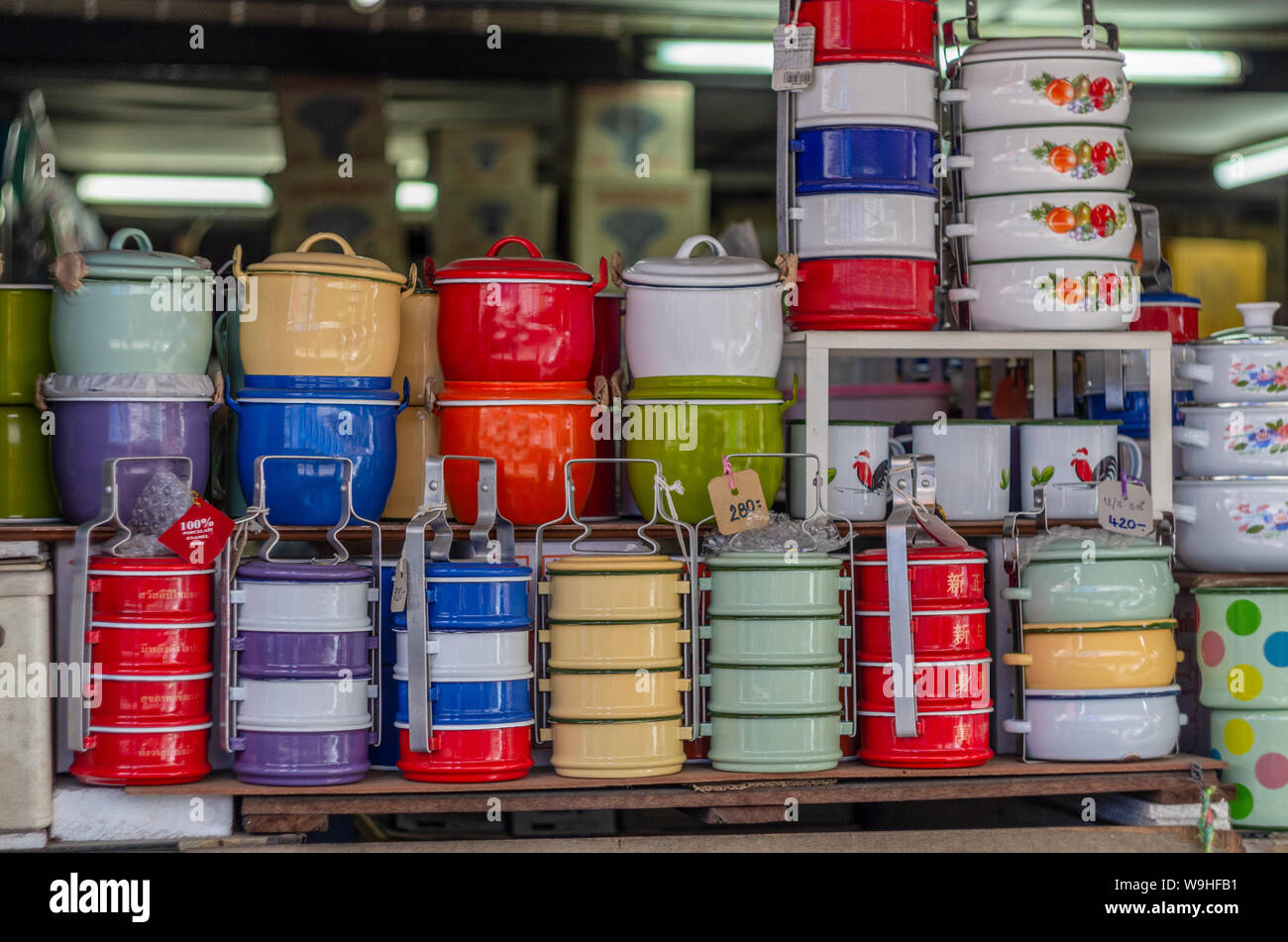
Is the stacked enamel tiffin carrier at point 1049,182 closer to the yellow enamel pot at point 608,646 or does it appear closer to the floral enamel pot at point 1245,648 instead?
the floral enamel pot at point 1245,648

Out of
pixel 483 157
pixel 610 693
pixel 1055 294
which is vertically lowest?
pixel 610 693

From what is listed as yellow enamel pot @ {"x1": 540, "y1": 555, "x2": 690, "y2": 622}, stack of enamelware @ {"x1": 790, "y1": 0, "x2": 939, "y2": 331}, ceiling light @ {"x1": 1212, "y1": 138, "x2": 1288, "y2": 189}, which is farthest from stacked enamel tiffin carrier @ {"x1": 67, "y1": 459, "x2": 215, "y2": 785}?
ceiling light @ {"x1": 1212, "y1": 138, "x2": 1288, "y2": 189}

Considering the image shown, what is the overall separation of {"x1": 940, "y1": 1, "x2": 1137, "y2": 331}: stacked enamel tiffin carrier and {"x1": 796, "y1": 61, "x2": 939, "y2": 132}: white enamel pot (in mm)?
124

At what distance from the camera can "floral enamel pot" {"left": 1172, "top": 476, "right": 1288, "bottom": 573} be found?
11.5 feet

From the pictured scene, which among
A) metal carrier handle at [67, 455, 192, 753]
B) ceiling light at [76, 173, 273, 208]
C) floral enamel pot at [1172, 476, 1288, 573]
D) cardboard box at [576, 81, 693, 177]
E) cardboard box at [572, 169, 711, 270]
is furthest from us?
ceiling light at [76, 173, 273, 208]

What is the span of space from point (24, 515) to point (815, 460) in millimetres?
1812

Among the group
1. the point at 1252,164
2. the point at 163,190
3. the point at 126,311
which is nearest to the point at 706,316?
the point at 126,311

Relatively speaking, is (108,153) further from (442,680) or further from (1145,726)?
(1145,726)

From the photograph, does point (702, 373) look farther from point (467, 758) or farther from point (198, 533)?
point (198, 533)

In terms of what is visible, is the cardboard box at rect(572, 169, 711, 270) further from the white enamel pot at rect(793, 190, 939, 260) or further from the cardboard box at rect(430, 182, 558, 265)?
the white enamel pot at rect(793, 190, 939, 260)

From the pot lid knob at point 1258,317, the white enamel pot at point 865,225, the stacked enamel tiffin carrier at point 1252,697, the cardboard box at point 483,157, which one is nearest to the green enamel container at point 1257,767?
the stacked enamel tiffin carrier at point 1252,697

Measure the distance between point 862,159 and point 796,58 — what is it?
288mm

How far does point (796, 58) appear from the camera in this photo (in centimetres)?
340

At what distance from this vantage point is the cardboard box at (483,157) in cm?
524
